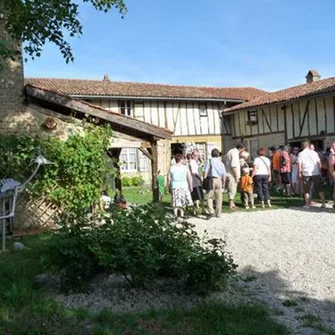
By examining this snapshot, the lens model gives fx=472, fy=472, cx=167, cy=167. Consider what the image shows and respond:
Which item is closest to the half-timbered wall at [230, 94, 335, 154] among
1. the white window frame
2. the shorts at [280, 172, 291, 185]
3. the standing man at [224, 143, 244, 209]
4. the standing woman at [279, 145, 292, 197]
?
the white window frame

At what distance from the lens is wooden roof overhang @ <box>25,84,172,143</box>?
34.6 ft

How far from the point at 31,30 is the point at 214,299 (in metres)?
4.84

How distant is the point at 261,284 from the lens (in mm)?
5566

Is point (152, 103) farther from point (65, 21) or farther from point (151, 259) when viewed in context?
point (151, 259)

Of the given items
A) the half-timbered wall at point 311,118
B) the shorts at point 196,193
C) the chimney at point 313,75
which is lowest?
the shorts at point 196,193

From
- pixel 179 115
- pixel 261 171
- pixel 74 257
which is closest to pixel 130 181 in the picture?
pixel 179 115

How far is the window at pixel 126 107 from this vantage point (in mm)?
26547

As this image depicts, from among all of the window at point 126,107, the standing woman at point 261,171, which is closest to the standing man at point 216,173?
the standing woman at point 261,171

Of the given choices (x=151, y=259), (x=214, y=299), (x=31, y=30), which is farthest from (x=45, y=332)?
(x=31, y=30)

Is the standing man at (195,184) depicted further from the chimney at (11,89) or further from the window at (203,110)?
the window at (203,110)

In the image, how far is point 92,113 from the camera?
10.7m

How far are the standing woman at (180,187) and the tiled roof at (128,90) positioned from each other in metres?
14.7

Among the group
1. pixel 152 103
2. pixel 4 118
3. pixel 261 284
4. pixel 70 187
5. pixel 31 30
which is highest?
pixel 152 103

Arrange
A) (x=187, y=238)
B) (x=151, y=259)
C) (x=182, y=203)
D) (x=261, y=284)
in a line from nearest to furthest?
(x=151, y=259) < (x=187, y=238) < (x=261, y=284) < (x=182, y=203)
